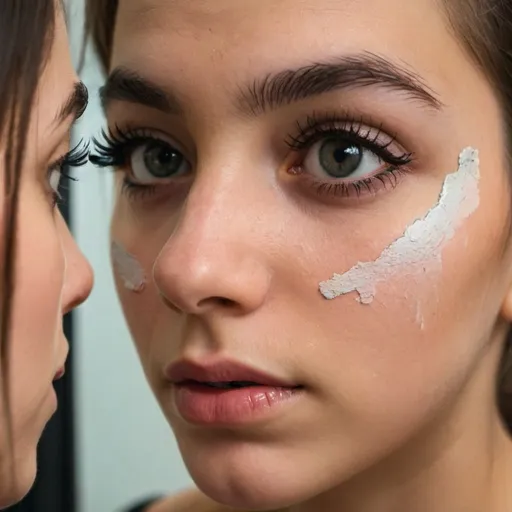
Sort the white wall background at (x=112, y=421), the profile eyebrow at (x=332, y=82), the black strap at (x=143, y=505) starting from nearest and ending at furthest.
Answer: the profile eyebrow at (x=332, y=82) < the black strap at (x=143, y=505) < the white wall background at (x=112, y=421)

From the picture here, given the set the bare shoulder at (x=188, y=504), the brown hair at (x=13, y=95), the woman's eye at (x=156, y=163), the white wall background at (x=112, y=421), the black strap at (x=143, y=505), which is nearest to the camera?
the brown hair at (x=13, y=95)

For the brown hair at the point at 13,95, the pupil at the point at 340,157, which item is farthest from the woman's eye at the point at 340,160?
the brown hair at the point at 13,95

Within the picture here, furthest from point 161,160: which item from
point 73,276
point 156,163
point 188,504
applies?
point 188,504

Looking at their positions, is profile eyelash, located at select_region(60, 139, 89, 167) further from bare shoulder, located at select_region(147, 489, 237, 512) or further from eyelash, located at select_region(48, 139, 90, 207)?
bare shoulder, located at select_region(147, 489, 237, 512)

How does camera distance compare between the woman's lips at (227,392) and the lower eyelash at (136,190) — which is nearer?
the woman's lips at (227,392)

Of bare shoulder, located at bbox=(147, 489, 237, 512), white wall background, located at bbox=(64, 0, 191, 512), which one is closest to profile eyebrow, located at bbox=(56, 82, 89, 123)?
bare shoulder, located at bbox=(147, 489, 237, 512)

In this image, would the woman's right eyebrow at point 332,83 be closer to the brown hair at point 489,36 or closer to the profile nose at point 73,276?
the brown hair at point 489,36

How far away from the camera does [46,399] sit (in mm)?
619

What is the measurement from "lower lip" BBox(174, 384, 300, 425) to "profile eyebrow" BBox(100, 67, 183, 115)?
222mm

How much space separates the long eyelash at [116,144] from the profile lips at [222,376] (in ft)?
0.66

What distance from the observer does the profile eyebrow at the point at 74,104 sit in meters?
0.58

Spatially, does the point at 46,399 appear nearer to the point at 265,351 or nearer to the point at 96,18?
the point at 265,351

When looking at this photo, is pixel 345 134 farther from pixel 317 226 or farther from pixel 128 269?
pixel 128 269

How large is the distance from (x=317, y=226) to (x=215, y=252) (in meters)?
0.08
